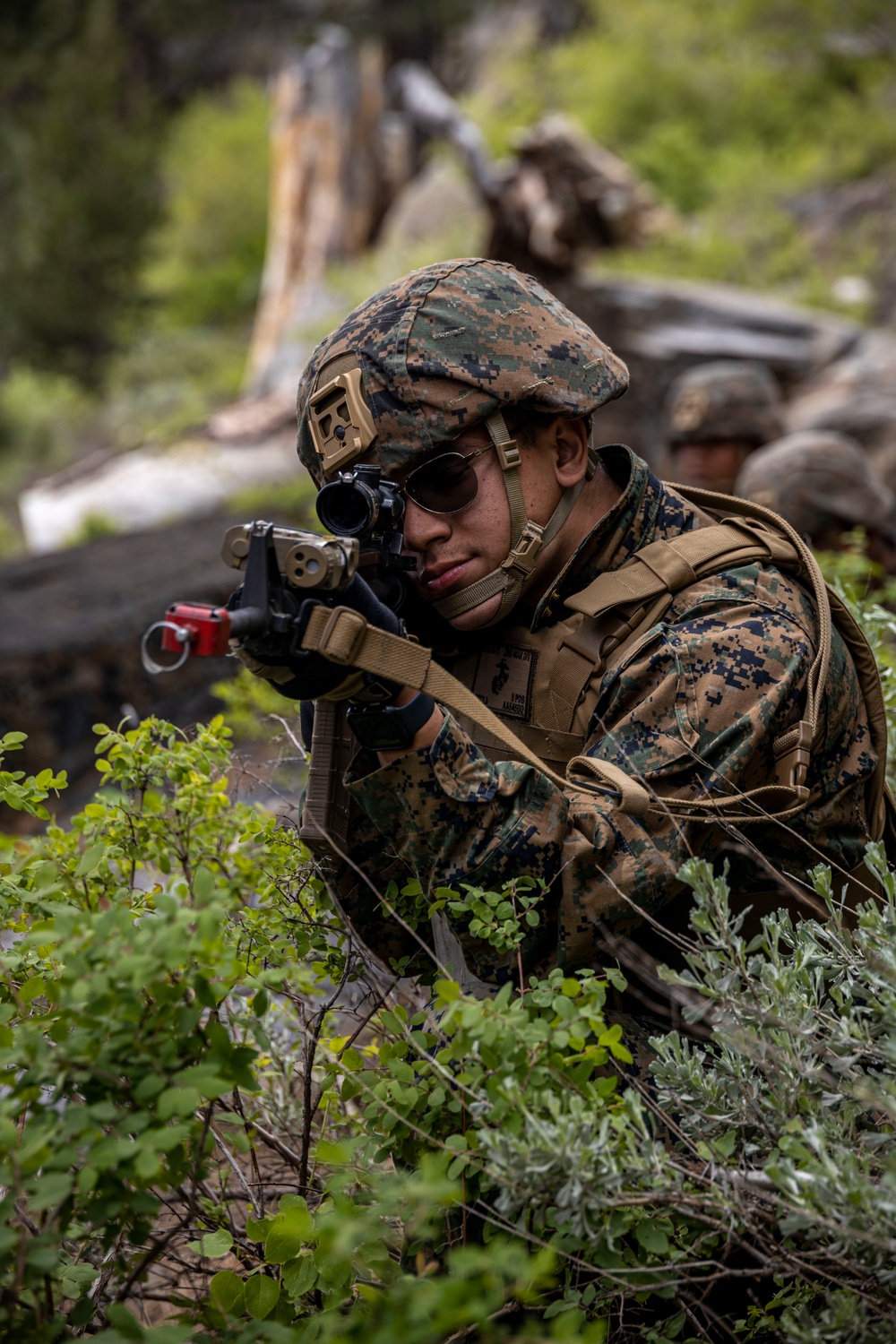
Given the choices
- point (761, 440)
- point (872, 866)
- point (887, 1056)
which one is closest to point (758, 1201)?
point (887, 1056)

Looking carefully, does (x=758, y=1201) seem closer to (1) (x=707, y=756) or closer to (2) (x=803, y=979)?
(2) (x=803, y=979)

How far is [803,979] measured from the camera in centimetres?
205

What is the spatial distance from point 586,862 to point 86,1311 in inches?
41.8

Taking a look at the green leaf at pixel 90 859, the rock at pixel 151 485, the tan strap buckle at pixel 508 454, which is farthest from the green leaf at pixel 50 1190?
the rock at pixel 151 485

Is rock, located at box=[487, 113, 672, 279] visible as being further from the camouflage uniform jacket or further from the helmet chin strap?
the camouflage uniform jacket

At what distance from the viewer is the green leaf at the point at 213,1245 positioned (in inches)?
80.2

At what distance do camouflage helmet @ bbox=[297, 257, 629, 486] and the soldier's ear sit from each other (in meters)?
0.07

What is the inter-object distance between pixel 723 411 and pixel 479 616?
17.3 feet

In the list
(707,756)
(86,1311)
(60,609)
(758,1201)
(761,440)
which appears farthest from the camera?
(60,609)

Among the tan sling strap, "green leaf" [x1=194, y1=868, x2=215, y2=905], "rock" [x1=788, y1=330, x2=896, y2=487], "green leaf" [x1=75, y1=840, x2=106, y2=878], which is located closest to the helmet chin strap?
the tan sling strap

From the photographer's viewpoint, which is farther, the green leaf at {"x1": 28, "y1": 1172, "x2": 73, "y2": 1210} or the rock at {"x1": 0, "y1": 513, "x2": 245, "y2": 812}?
the rock at {"x1": 0, "y1": 513, "x2": 245, "y2": 812}

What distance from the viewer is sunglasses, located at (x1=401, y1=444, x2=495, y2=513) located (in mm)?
2523

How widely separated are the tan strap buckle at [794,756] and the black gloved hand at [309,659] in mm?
800

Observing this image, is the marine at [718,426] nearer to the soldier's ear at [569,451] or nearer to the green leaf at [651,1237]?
the soldier's ear at [569,451]
